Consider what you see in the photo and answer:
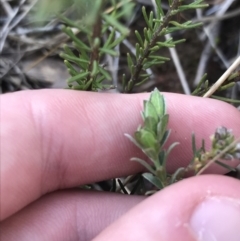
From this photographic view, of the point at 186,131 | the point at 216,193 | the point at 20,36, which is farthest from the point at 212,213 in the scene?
the point at 20,36

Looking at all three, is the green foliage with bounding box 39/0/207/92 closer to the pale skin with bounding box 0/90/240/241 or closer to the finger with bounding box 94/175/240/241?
the pale skin with bounding box 0/90/240/241

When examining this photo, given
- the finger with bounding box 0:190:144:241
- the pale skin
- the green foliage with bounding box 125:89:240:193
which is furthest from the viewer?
the finger with bounding box 0:190:144:241

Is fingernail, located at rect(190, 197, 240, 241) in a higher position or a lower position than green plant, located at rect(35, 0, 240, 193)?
lower

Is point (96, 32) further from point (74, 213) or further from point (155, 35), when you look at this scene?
point (74, 213)

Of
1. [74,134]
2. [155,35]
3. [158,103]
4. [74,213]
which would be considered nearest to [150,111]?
[158,103]

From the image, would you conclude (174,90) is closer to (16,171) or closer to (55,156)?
(55,156)

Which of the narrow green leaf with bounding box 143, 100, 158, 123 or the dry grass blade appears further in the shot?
the dry grass blade

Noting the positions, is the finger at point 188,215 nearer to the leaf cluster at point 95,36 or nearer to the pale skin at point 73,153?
the pale skin at point 73,153

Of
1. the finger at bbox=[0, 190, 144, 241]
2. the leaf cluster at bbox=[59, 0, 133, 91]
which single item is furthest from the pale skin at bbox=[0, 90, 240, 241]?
the leaf cluster at bbox=[59, 0, 133, 91]
